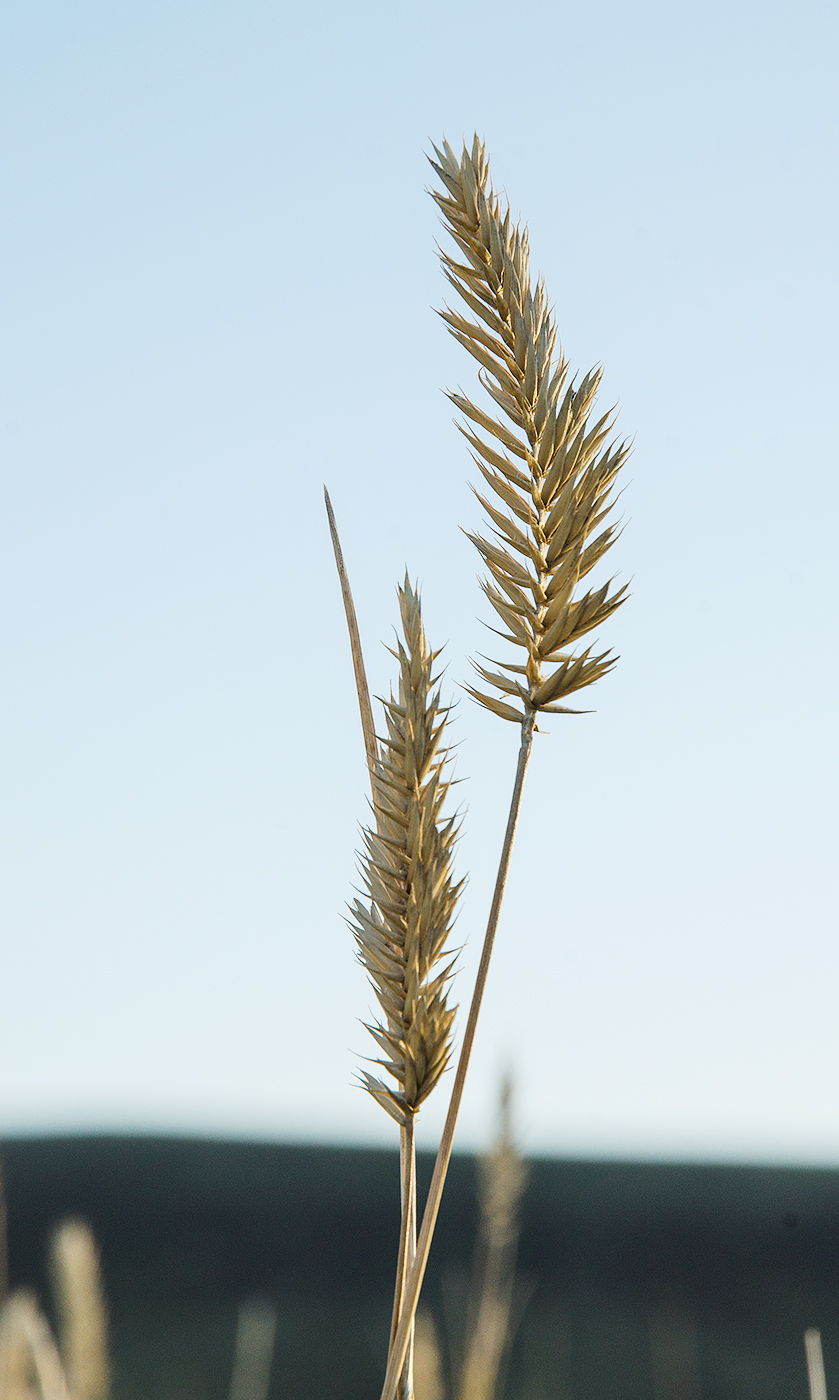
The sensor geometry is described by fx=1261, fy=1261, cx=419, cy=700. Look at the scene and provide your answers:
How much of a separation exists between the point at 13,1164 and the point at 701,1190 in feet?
19.1

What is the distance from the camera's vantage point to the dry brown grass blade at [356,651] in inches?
45.1

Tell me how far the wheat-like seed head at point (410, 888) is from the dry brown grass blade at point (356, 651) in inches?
2.0

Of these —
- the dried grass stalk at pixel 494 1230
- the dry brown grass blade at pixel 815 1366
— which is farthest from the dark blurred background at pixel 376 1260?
the dry brown grass blade at pixel 815 1366

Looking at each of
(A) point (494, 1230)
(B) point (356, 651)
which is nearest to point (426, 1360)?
(A) point (494, 1230)

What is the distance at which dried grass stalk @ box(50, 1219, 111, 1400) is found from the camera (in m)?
2.24

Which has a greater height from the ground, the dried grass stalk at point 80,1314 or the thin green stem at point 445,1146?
the thin green stem at point 445,1146

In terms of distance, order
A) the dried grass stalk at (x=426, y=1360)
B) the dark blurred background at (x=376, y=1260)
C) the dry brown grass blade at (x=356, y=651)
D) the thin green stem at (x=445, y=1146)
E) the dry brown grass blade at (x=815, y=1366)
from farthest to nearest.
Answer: the dark blurred background at (x=376, y=1260) < the dried grass stalk at (x=426, y=1360) < the dry brown grass blade at (x=815, y=1366) < the dry brown grass blade at (x=356, y=651) < the thin green stem at (x=445, y=1146)

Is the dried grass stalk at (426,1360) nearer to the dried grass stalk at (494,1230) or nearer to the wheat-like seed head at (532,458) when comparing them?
the dried grass stalk at (494,1230)

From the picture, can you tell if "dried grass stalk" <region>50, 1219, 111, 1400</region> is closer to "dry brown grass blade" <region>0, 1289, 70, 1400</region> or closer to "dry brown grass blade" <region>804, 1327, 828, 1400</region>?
"dry brown grass blade" <region>0, 1289, 70, 1400</region>

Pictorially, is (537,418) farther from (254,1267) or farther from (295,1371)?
(254,1267)

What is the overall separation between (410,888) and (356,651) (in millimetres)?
247

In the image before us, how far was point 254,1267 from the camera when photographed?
9305 mm

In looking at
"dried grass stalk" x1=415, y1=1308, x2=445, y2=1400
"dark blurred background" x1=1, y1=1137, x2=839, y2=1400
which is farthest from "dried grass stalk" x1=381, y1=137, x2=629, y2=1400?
"dark blurred background" x1=1, y1=1137, x2=839, y2=1400

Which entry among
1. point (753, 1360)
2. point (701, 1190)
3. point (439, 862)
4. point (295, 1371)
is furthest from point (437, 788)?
point (701, 1190)
